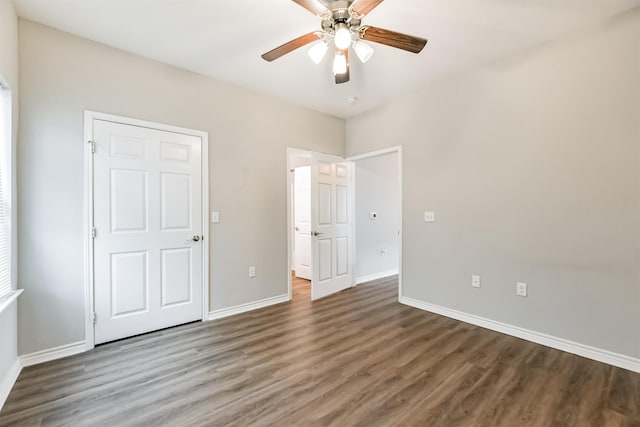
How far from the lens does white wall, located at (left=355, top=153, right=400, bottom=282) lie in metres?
4.79

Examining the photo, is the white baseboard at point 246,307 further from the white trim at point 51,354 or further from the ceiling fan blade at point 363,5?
the ceiling fan blade at point 363,5

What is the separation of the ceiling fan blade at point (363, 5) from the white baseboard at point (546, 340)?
297cm

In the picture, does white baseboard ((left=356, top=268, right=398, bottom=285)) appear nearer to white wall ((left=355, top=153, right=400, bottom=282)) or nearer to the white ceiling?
white wall ((left=355, top=153, right=400, bottom=282))

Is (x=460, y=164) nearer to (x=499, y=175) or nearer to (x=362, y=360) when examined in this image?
(x=499, y=175)

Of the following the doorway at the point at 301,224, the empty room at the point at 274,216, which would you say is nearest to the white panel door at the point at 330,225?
the empty room at the point at 274,216

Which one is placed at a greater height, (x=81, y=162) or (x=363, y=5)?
(x=363, y=5)

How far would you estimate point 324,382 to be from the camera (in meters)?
2.04

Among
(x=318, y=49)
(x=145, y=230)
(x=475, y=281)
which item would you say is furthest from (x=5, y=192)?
(x=475, y=281)

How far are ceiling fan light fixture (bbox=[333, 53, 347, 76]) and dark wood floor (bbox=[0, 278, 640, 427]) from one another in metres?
2.24

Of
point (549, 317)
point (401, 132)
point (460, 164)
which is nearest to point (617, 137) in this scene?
point (460, 164)

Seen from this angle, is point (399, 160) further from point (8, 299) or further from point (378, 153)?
point (8, 299)

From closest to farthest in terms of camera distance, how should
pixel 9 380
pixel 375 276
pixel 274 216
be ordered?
pixel 9 380
pixel 274 216
pixel 375 276

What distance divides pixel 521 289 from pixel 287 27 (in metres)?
3.10

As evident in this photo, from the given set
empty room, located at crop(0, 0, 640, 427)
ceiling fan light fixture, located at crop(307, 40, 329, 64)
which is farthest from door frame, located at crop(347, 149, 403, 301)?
ceiling fan light fixture, located at crop(307, 40, 329, 64)
